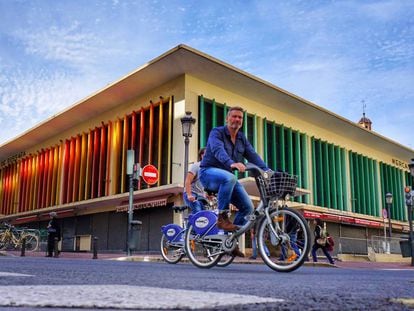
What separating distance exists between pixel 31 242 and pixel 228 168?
1911cm

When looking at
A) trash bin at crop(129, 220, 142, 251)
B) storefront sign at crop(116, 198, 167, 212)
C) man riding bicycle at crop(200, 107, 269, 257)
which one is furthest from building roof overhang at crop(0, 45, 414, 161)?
man riding bicycle at crop(200, 107, 269, 257)

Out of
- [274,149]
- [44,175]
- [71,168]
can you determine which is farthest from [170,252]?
[44,175]

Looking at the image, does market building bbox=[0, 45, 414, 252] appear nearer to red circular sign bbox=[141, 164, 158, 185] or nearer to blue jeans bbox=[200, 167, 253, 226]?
red circular sign bbox=[141, 164, 158, 185]

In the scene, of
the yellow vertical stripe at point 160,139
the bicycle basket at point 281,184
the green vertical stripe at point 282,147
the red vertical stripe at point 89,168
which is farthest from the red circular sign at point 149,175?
the bicycle basket at point 281,184

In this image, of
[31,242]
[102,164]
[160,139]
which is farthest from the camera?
[102,164]

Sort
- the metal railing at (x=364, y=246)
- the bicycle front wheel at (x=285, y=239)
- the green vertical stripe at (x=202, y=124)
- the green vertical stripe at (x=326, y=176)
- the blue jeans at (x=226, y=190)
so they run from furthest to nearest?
the green vertical stripe at (x=326, y=176) < the metal railing at (x=364, y=246) < the green vertical stripe at (x=202, y=124) < the blue jeans at (x=226, y=190) < the bicycle front wheel at (x=285, y=239)

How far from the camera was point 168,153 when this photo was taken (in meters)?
24.0

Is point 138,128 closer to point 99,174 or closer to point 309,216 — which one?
point 99,174

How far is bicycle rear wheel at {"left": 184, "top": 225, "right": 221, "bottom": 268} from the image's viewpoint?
628cm

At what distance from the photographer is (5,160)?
42.3 m

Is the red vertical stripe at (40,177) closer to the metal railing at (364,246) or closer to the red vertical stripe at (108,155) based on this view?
the red vertical stripe at (108,155)

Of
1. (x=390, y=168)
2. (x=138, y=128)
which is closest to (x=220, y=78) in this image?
(x=138, y=128)

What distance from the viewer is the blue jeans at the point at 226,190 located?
5.76 meters

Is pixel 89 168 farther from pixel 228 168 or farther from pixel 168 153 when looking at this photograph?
pixel 228 168
